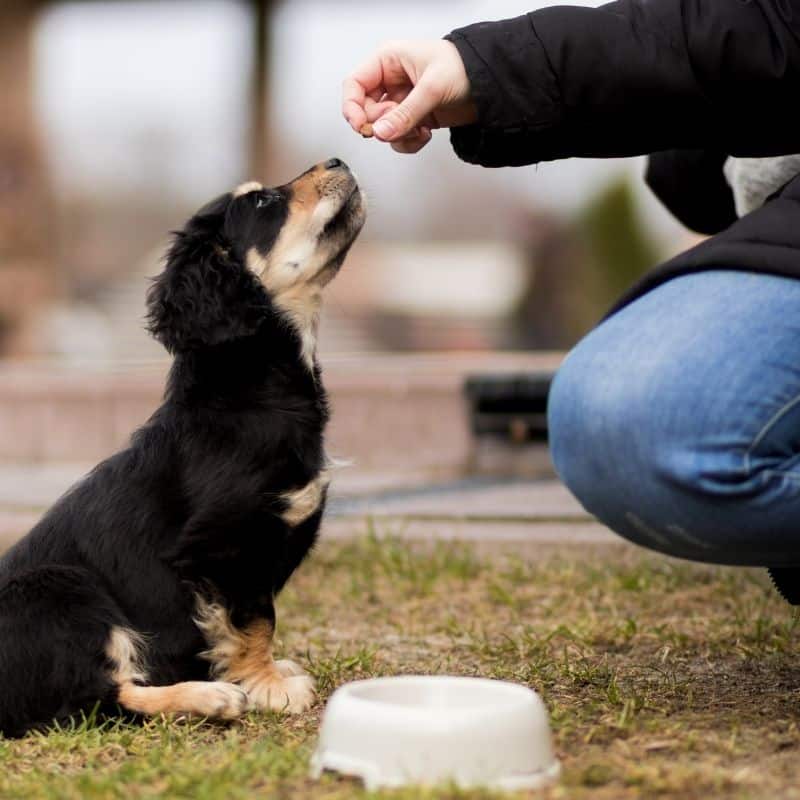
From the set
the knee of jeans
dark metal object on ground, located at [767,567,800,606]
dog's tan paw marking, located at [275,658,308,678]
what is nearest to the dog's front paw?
dog's tan paw marking, located at [275,658,308,678]

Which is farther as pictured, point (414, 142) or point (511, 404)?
point (511, 404)

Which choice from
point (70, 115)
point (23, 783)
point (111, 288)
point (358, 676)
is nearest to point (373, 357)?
point (111, 288)

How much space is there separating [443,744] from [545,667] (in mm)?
1012

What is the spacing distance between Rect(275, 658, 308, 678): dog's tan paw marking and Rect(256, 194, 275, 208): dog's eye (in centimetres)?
107

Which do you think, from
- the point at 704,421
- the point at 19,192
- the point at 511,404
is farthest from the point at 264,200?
the point at 19,192

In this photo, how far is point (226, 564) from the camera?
274 centimetres

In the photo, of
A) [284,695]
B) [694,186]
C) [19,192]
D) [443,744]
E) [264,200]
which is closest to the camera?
[443,744]

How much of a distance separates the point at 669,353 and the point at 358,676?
48.4 inches

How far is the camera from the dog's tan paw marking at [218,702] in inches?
102

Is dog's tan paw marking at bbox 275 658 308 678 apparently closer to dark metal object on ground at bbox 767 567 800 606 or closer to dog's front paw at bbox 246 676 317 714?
dog's front paw at bbox 246 676 317 714

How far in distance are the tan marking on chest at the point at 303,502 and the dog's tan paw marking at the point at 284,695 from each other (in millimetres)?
316

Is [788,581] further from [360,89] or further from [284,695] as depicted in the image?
[360,89]

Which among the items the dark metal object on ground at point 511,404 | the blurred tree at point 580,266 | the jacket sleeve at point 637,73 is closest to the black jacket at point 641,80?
the jacket sleeve at point 637,73

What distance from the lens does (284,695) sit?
8.88 feet
